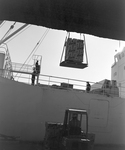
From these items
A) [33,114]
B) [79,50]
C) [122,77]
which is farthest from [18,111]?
[122,77]

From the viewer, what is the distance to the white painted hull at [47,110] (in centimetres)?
1174

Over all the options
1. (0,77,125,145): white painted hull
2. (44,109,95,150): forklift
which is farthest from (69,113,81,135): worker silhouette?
(0,77,125,145): white painted hull

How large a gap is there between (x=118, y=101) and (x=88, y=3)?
43.3 feet

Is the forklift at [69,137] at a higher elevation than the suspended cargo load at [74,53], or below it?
below

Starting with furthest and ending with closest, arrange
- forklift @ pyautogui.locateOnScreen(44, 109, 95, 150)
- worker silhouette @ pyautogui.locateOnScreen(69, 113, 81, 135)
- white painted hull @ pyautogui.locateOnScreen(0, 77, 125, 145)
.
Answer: white painted hull @ pyautogui.locateOnScreen(0, 77, 125, 145)
worker silhouette @ pyautogui.locateOnScreen(69, 113, 81, 135)
forklift @ pyautogui.locateOnScreen(44, 109, 95, 150)

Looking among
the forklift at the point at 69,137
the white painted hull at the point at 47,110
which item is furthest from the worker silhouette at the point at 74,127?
the white painted hull at the point at 47,110

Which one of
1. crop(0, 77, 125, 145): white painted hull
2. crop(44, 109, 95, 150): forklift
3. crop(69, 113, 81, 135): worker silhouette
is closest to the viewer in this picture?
crop(44, 109, 95, 150): forklift

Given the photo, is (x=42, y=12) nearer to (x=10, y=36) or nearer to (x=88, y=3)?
(x=88, y=3)

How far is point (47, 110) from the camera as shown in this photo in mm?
12867

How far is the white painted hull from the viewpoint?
11.7 meters

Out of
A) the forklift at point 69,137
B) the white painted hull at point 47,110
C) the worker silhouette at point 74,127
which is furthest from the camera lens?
the white painted hull at point 47,110

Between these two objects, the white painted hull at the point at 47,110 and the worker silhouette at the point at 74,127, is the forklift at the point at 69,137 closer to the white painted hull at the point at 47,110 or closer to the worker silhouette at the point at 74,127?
the worker silhouette at the point at 74,127

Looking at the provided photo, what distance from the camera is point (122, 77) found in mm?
19328

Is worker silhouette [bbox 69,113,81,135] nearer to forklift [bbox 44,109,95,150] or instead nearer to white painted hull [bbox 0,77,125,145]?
forklift [bbox 44,109,95,150]
